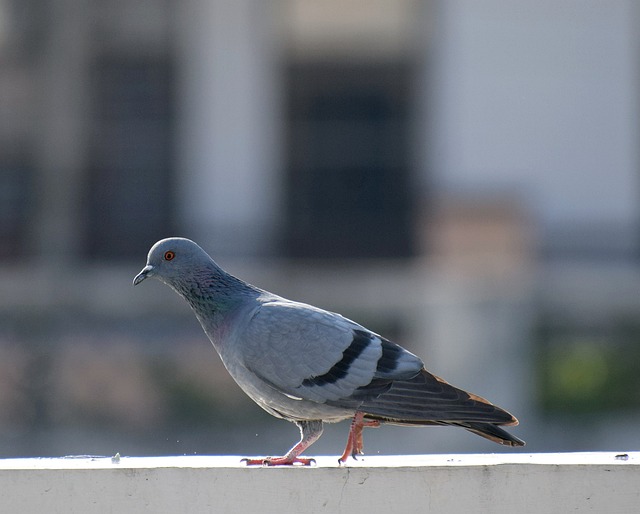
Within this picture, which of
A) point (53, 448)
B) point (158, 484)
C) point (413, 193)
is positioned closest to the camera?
point (158, 484)

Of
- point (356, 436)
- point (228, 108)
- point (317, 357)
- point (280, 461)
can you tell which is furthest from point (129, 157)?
point (280, 461)

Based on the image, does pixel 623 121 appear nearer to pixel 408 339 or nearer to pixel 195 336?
pixel 408 339

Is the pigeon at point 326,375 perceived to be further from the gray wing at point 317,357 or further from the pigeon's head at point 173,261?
the pigeon's head at point 173,261

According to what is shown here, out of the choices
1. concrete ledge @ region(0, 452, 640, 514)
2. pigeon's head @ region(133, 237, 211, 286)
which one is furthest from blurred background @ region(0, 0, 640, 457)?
concrete ledge @ region(0, 452, 640, 514)

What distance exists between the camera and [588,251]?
56.0 feet

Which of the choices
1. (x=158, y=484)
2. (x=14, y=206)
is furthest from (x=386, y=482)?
(x=14, y=206)

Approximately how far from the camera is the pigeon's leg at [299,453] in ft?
13.3

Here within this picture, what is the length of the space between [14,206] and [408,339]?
7956mm

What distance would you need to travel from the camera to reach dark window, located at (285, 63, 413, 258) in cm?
1809

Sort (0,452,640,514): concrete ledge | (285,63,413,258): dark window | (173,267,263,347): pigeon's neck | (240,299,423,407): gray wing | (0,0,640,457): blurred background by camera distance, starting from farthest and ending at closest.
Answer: (285,63,413,258): dark window → (0,0,640,457): blurred background → (173,267,263,347): pigeon's neck → (240,299,423,407): gray wing → (0,452,640,514): concrete ledge

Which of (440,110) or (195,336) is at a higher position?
(440,110)

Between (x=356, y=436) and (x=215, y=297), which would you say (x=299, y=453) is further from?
→ (x=215, y=297)

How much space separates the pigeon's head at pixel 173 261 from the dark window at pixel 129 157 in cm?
1312

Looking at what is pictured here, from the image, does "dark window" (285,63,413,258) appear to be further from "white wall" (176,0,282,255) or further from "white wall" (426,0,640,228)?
"white wall" (426,0,640,228)
